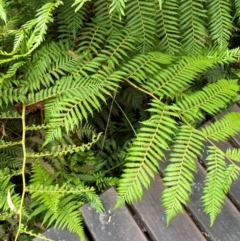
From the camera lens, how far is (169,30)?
7.25 ft

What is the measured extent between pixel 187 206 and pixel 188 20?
97 cm

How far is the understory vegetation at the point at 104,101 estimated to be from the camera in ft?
6.46

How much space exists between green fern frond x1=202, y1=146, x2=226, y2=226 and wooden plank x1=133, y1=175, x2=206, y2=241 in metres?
0.14

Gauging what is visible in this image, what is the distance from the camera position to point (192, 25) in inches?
88.2

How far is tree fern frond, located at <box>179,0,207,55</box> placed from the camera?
2229 mm

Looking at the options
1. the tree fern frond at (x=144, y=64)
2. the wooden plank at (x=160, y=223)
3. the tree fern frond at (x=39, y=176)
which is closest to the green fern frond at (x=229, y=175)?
the wooden plank at (x=160, y=223)

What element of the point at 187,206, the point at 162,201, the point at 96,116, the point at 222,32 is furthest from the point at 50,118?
the point at 222,32

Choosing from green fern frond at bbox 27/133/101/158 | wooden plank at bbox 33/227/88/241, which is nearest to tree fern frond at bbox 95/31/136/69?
green fern frond at bbox 27/133/101/158

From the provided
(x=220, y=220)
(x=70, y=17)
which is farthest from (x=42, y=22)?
(x=220, y=220)

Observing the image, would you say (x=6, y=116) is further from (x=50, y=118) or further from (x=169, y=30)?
(x=169, y=30)

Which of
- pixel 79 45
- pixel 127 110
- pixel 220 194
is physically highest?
pixel 79 45

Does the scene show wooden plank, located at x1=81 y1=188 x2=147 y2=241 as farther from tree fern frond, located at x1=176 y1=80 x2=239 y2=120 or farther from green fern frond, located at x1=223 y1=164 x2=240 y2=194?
tree fern frond, located at x1=176 y1=80 x2=239 y2=120

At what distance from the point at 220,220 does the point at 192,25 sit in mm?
1010

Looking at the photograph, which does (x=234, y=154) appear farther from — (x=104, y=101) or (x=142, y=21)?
(x=142, y=21)
